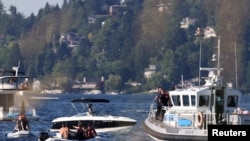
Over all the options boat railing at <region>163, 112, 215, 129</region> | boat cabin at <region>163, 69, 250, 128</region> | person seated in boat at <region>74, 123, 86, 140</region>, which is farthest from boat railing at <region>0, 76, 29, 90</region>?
boat cabin at <region>163, 69, 250, 128</region>

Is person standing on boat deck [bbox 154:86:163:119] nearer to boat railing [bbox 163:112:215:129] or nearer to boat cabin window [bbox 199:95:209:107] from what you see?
boat railing [bbox 163:112:215:129]

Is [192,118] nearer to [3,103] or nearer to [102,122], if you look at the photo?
[102,122]

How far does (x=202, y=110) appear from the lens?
7381cm

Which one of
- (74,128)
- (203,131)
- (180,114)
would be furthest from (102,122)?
(203,131)

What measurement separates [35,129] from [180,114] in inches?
1239

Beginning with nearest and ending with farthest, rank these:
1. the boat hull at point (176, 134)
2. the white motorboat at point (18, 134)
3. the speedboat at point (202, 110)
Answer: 1. the boat hull at point (176, 134)
2. the speedboat at point (202, 110)
3. the white motorboat at point (18, 134)

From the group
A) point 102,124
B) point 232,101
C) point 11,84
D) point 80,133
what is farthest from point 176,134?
point 11,84

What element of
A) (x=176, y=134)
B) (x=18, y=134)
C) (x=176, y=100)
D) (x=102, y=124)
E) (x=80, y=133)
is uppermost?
(x=176, y=100)

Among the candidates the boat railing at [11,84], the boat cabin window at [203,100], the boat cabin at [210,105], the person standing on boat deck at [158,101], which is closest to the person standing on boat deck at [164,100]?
the person standing on boat deck at [158,101]

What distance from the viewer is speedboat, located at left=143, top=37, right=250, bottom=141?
70.9m

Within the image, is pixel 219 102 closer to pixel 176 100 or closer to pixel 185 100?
pixel 185 100

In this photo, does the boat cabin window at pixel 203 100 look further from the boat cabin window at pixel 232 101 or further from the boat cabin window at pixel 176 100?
the boat cabin window at pixel 176 100

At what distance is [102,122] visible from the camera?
9706cm

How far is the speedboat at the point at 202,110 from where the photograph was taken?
70938mm
